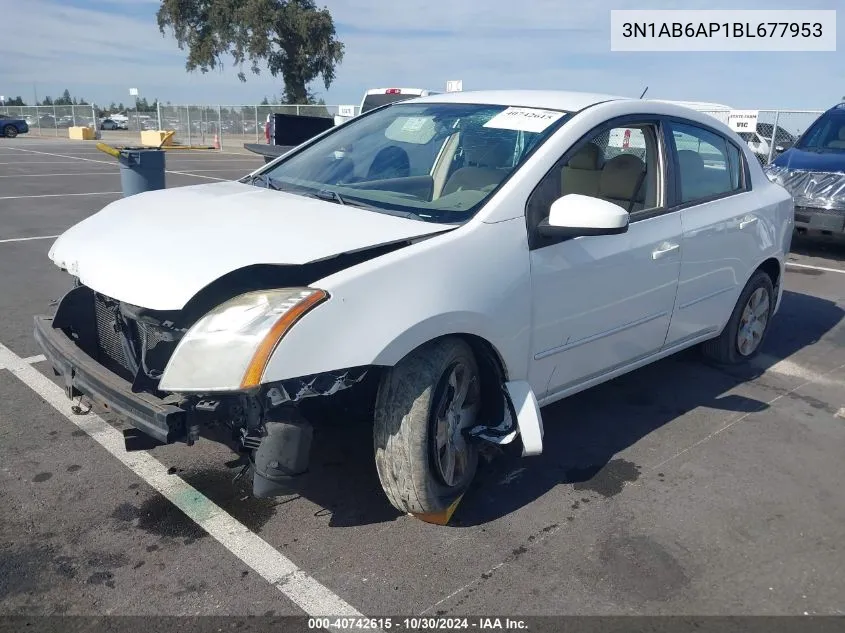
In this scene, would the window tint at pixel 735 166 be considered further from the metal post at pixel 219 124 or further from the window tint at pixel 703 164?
the metal post at pixel 219 124

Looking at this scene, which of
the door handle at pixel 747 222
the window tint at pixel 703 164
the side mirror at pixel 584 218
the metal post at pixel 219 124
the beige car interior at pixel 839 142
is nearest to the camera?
the side mirror at pixel 584 218

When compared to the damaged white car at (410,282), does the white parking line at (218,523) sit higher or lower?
lower

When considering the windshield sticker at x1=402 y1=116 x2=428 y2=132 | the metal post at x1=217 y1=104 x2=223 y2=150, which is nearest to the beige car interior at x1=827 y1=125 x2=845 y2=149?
the windshield sticker at x1=402 y1=116 x2=428 y2=132

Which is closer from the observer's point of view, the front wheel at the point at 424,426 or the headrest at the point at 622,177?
the front wheel at the point at 424,426

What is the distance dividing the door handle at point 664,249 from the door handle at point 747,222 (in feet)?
2.78

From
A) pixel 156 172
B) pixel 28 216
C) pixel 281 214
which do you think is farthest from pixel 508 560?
pixel 28 216

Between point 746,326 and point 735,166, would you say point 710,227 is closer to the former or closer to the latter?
point 735,166

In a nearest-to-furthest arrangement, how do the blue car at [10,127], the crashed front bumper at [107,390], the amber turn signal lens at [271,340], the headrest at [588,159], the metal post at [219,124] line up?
the amber turn signal lens at [271,340]
the crashed front bumper at [107,390]
the headrest at [588,159]
the metal post at [219,124]
the blue car at [10,127]

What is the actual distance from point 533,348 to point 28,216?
9.73 metres

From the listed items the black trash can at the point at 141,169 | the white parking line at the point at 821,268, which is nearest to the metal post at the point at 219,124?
the black trash can at the point at 141,169

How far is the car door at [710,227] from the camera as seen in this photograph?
164 inches

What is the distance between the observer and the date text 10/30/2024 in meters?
2.50

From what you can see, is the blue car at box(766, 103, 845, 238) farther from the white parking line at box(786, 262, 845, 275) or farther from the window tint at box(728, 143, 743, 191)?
the window tint at box(728, 143, 743, 191)

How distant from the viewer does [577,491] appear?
3.45m
